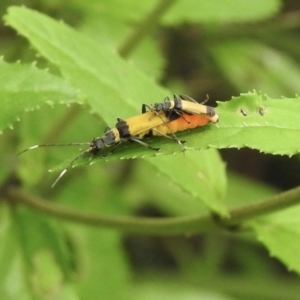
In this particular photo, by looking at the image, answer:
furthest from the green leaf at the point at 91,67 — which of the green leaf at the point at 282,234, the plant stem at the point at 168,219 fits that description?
the green leaf at the point at 282,234

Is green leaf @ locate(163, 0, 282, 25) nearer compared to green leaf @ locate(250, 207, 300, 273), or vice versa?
green leaf @ locate(250, 207, 300, 273)

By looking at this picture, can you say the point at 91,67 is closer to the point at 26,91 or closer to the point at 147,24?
the point at 26,91

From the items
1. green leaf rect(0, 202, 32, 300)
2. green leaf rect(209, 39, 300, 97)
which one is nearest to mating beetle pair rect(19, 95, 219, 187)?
green leaf rect(0, 202, 32, 300)

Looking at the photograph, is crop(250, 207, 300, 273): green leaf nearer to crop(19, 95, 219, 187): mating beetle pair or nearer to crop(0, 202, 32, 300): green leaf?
crop(19, 95, 219, 187): mating beetle pair

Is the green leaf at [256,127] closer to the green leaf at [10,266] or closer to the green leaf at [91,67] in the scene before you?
the green leaf at [91,67]

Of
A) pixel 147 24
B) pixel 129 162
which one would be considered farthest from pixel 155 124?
pixel 129 162

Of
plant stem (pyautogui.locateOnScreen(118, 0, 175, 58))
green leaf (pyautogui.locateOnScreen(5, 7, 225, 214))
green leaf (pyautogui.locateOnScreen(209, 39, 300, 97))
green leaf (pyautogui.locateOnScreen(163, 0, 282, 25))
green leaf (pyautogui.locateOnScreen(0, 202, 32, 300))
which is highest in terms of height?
green leaf (pyautogui.locateOnScreen(209, 39, 300, 97))

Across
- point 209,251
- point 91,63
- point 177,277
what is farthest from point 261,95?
point 209,251

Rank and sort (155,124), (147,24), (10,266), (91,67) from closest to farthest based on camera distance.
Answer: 1. (155,124)
2. (91,67)
3. (10,266)
4. (147,24)
